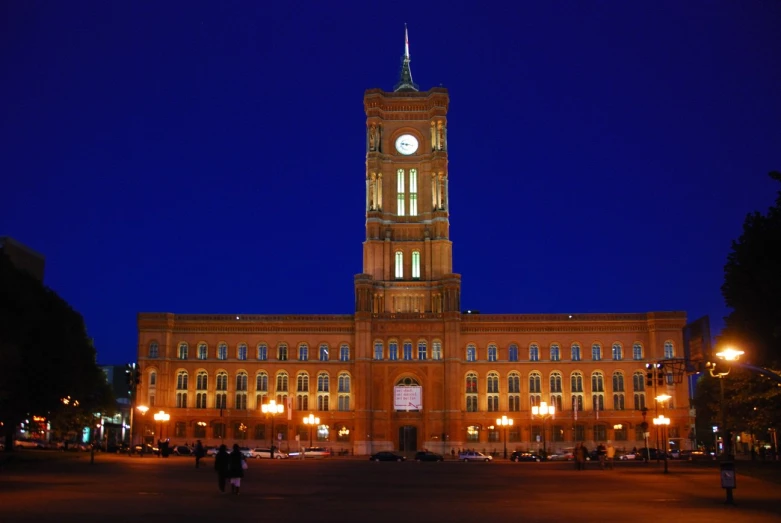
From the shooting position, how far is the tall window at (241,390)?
9844 centimetres

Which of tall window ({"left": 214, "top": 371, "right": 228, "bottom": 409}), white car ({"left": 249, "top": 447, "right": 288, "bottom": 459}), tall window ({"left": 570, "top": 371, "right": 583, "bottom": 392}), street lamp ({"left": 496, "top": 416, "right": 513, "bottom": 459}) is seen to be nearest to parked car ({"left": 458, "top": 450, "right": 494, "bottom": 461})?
street lamp ({"left": 496, "top": 416, "right": 513, "bottom": 459})

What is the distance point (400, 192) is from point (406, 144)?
6.45m

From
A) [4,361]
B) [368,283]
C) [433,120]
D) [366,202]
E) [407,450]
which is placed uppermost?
[433,120]

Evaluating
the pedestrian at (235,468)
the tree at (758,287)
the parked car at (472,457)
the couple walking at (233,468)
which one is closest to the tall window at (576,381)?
the parked car at (472,457)

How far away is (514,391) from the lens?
97.7 metres

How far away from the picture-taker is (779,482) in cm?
3741

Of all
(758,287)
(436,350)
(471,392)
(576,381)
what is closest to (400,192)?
(436,350)

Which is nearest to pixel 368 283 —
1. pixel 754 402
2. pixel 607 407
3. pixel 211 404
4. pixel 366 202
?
pixel 366 202

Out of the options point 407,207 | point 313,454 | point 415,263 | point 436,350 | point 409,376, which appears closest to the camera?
point 313,454

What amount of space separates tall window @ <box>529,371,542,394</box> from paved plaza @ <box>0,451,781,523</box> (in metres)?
55.4

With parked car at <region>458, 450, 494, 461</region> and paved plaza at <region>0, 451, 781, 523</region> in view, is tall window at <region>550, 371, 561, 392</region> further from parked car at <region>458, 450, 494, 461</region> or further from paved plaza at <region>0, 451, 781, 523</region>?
paved plaza at <region>0, 451, 781, 523</region>

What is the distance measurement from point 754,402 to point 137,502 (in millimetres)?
39835

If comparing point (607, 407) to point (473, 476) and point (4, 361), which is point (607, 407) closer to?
point (473, 476)

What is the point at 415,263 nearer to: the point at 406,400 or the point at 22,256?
the point at 406,400
